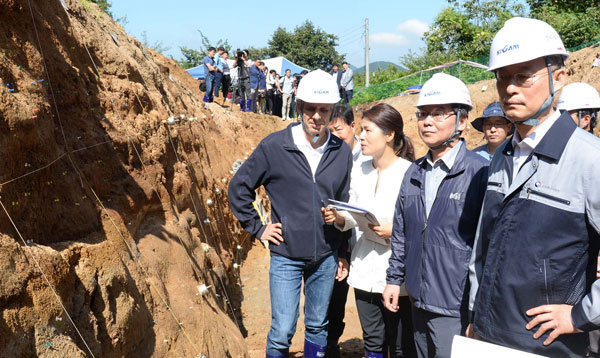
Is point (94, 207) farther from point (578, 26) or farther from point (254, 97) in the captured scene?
point (578, 26)

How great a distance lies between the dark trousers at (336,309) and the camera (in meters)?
4.29

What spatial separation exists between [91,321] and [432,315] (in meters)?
1.99

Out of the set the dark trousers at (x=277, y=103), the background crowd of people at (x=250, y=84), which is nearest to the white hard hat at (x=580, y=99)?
the background crowd of people at (x=250, y=84)

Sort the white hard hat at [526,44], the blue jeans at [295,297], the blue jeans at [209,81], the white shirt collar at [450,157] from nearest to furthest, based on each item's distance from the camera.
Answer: the white hard hat at [526,44] → the white shirt collar at [450,157] → the blue jeans at [295,297] → the blue jeans at [209,81]

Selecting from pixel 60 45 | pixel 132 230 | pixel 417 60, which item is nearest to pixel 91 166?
pixel 132 230

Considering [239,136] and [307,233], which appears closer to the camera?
[307,233]

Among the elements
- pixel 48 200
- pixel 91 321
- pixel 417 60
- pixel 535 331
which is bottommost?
pixel 91 321

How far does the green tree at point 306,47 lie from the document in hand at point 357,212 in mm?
49523

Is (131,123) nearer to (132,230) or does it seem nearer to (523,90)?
(132,230)

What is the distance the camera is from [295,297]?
3.47 meters

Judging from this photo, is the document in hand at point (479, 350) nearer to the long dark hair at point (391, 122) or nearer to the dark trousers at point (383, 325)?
the dark trousers at point (383, 325)

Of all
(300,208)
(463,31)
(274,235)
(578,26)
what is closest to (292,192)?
(300,208)

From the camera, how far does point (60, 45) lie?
3.87 meters

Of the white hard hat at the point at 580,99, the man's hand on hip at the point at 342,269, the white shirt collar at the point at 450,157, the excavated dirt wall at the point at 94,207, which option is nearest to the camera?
the excavated dirt wall at the point at 94,207
